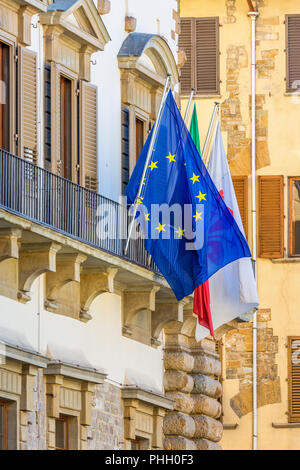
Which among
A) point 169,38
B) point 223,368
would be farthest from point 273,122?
→ point 169,38

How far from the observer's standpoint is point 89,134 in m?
30.4

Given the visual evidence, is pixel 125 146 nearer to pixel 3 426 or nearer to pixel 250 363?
pixel 3 426

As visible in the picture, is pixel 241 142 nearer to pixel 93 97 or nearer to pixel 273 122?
pixel 273 122

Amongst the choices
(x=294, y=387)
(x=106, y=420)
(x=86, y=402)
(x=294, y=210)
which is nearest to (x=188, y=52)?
(x=294, y=210)

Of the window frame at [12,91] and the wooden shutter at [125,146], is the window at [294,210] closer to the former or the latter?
the wooden shutter at [125,146]

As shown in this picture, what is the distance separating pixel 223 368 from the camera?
43.4 m

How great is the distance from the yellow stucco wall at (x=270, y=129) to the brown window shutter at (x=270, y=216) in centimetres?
14

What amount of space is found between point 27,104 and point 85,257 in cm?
232

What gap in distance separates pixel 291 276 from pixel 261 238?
1.07 m

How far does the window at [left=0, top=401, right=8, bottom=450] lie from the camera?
26.6 m

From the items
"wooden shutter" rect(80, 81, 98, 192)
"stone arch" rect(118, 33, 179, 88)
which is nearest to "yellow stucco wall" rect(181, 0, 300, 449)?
"stone arch" rect(118, 33, 179, 88)

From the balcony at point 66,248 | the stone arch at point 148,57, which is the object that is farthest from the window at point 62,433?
the stone arch at point 148,57

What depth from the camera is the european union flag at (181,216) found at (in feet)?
98.6

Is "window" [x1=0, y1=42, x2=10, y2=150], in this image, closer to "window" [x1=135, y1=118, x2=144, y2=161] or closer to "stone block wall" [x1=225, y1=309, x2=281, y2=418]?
"window" [x1=135, y1=118, x2=144, y2=161]
